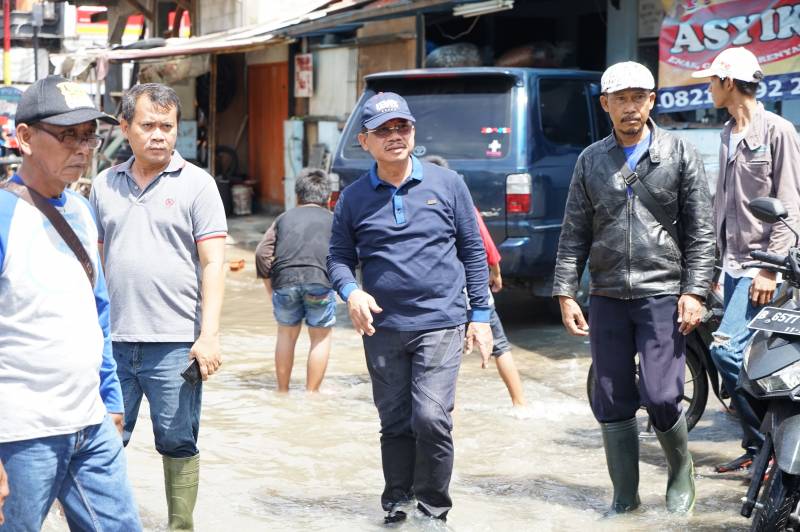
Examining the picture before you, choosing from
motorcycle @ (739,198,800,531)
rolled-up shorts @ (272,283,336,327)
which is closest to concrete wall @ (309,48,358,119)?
rolled-up shorts @ (272,283,336,327)

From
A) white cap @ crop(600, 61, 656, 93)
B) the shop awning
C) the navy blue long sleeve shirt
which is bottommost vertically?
the navy blue long sleeve shirt

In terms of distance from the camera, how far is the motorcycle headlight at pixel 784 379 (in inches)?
171

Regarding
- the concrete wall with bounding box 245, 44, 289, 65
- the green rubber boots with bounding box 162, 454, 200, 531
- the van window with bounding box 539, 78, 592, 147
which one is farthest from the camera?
the concrete wall with bounding box 245, 44, 289, 65

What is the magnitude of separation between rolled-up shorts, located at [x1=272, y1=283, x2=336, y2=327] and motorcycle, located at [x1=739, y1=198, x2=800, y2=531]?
3.75m

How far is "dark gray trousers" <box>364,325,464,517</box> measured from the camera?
4965 millimetres

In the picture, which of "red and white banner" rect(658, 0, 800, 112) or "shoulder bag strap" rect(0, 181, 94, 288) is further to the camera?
"red and white banner" rect(658, 0, 800, 112)

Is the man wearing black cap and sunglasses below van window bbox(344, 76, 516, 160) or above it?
below

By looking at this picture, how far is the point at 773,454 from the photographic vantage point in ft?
14.8

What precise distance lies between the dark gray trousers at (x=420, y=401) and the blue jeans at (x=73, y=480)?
165 cm

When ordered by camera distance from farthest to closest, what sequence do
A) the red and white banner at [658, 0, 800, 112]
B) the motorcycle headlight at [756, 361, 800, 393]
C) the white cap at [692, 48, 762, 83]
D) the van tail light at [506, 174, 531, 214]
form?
the van tail light at [506, 174, 531, 214], the red and white banner at [658, 0, 800, 112], the white cap at [692, 48, 762, 83], the motorcycle headlight at [756, 361, 800, 393]

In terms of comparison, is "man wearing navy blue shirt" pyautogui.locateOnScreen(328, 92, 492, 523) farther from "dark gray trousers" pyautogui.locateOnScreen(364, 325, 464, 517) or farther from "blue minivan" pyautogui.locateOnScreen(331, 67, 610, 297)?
"blue minivan" pyautogui.locateOnScreen(331, 67, 610, 297)

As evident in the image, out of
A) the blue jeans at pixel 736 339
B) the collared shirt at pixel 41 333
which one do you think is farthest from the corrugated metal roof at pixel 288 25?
the collared shirt at pixel 41 333

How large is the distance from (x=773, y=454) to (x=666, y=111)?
596 cm

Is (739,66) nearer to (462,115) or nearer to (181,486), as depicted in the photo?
(181,486)
